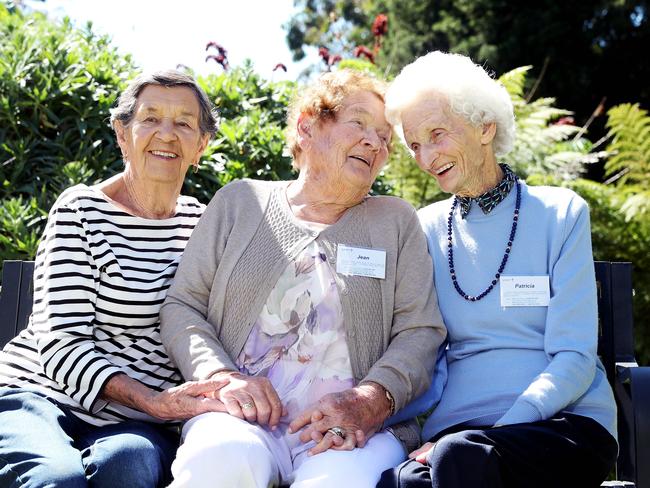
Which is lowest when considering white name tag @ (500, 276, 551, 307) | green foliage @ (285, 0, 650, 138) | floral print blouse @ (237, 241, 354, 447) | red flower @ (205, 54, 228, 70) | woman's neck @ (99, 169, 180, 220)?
floral print blouse @ (237, 241, 354, 447)

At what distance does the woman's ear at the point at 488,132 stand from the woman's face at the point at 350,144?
1.22ft

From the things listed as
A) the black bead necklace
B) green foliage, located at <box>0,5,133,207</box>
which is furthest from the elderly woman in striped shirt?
the black bead necklace

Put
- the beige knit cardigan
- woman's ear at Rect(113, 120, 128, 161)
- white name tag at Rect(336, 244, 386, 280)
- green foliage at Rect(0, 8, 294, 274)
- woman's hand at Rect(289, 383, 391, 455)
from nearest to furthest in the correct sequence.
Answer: woman's hand at Rect(289, 383, 391, 455) → the beige knit cardigan → white name tag at Rect(336, 244, 386, 280) → woman's ear at Rect(113, 120, 128, 161) → green foliage at Rect(0, 8, 294, 274)

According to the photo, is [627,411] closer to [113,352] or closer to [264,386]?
[264,386]

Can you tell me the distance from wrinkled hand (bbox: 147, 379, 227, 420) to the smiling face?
116 centimetres

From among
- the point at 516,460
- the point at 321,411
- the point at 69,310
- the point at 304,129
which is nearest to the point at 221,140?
the point at 304,129

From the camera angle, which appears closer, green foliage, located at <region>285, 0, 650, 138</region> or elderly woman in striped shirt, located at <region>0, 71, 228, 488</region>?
elderly woman in striped shirt, located at <region>0, 71, 228, 488</region>

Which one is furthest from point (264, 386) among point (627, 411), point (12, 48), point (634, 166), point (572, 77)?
point (572, 77)

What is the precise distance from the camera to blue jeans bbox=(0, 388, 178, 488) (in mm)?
2342

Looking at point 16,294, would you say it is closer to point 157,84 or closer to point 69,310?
point 69,310

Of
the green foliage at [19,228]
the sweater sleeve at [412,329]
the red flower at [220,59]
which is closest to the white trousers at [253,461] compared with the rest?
the sweater sleeve at [412,329]

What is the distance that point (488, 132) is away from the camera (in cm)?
318

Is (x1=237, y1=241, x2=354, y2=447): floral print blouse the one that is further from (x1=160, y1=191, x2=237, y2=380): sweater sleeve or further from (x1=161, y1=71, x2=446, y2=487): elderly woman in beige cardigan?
(x1=160, y1=191, x2=237, y2=380): sweater sleeve

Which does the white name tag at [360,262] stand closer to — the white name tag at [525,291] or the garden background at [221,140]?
the white name tag at [525,291]
